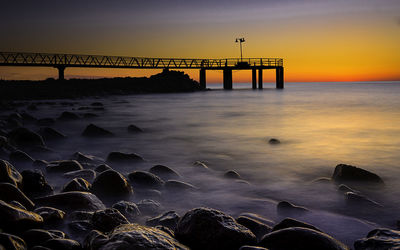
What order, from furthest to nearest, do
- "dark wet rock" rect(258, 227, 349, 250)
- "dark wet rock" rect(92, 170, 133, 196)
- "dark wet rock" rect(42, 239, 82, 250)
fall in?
"dark wet rock" rect(92, 170, 133, 196) → "dark wet rock" rect(258, 227, 349, 250) → "dark wet rock" rect(42, 239, 82, 250)

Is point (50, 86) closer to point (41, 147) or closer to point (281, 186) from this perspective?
point (41, 147)

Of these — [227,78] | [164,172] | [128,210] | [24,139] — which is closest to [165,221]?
[128,210]

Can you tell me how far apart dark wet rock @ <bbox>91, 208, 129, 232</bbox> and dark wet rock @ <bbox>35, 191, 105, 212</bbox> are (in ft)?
1.68

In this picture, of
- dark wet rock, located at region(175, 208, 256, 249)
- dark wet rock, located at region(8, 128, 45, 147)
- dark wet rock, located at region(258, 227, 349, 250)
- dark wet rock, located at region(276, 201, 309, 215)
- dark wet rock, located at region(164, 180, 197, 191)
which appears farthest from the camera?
dark wet rock, located at region(8, 128, 45, 147)

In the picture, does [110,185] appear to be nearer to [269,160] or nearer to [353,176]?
[353,176]

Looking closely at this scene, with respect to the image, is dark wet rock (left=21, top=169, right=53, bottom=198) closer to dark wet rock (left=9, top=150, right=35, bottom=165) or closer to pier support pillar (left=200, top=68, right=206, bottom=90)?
dark wet rock (left=9, top=150, right=35, bottom=165)

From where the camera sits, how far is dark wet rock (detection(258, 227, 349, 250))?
7.99ft

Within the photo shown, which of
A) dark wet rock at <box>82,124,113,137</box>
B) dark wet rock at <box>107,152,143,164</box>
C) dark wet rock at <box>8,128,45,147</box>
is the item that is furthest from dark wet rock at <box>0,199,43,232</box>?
dark wet rock at <box>82,124,113,137</box>

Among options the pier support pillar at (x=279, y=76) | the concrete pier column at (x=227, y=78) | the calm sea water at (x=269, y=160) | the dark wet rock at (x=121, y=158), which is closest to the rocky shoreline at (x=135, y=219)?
the calm sea water at (x=269, y=160)

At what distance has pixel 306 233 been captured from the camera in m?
2.50

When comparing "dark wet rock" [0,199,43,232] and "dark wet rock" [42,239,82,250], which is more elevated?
"dark wet rock" [0,199,43,232]

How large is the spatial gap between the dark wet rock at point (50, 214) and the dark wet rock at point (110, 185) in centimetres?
92

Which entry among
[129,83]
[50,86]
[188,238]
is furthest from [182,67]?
[188,238]

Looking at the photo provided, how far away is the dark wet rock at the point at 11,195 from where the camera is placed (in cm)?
315
